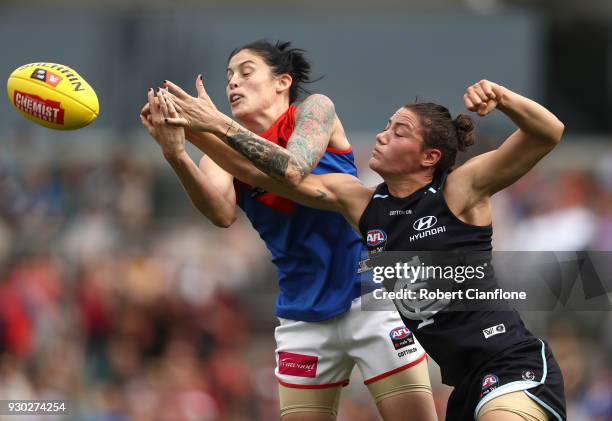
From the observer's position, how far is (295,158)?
5906mm

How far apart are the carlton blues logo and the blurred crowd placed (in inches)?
155

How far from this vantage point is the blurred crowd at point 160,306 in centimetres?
1098

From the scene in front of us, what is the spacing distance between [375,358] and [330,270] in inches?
20.9

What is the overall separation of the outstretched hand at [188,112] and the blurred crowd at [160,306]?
5.13 metres

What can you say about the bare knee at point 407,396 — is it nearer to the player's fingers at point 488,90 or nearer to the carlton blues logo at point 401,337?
the carlton blues logo at point 401,337

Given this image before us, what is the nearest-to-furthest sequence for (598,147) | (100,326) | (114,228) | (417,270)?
(417,270)
(100,326)
(114,228)
(598,147)

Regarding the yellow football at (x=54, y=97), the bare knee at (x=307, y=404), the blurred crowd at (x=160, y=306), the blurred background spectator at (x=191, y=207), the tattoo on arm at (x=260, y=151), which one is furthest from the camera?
the blurred background spectator at (x=191, y=207)

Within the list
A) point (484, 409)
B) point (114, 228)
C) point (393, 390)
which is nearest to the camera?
point (484, 409)

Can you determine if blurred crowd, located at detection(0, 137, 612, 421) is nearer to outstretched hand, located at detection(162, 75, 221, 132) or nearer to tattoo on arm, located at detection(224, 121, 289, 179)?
tattoo on arm, located at detection(224, 121, 289, 179)

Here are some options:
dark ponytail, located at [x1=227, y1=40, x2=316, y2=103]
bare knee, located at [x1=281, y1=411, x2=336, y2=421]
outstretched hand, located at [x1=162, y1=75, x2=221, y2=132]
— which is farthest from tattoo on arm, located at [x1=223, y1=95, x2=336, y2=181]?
bare knee, located at [x1=281, y1=411, x2=336, y2=421]

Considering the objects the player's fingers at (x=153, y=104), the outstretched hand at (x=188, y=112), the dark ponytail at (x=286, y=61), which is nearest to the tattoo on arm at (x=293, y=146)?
the outstretched hand at (x=188, y=112)

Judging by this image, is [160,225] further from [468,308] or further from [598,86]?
[468,308]

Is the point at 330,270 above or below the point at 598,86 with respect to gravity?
below

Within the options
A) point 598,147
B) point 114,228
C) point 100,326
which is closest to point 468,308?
point 100,326
